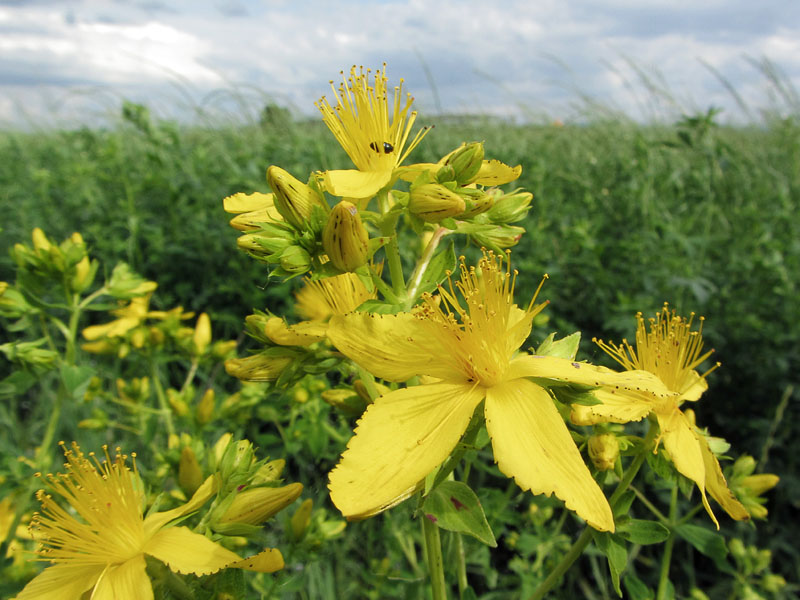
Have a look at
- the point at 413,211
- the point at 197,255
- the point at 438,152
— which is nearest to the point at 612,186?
the point at 438,152

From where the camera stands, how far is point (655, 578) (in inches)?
79.9

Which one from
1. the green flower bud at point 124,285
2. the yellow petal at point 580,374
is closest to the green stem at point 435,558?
the yellow petal at point 580,374

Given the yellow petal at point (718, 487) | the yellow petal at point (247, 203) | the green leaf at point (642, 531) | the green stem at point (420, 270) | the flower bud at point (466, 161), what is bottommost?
the green leaf at point (642, 531)

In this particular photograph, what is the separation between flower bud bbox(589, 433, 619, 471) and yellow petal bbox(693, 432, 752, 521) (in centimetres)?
17

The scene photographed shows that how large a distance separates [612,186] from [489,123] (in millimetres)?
2695

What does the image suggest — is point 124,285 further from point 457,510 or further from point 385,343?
point 457,510

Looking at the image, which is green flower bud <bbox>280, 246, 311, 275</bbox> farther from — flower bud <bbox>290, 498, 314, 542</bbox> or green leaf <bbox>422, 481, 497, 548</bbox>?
flower bud <bbox>290, 498, 314, 542</bbox>

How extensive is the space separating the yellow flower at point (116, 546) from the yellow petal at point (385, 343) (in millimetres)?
287

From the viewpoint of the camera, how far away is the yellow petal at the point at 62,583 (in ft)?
2.55

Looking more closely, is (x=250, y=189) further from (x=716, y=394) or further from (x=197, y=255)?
(x=716, y=394)

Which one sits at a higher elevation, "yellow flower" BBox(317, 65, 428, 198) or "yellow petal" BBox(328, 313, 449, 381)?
"yellow flower" BBox(317, 65, 428, 198)

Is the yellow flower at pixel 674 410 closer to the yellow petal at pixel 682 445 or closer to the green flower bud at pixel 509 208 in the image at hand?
the yellow petal at pixel 682 445

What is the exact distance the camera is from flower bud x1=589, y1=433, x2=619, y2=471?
0.73 meters

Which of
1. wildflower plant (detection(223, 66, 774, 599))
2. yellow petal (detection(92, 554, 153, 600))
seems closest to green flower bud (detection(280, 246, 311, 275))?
wildflower plant (detection(223, 66, 774, 599))
